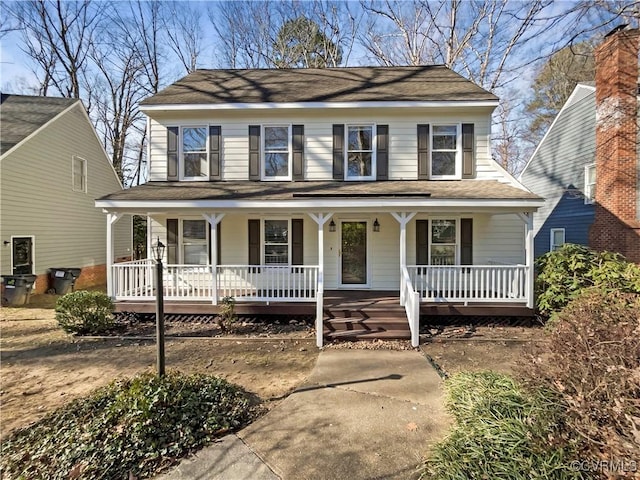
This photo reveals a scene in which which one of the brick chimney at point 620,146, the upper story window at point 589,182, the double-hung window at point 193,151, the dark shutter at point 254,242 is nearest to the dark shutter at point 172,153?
the double-hung window at point 193,151

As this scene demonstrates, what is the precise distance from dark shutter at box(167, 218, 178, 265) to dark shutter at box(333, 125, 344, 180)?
15.9ft

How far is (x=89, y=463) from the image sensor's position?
302cm

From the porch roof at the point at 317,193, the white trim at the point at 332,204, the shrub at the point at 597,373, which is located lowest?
the shrub at the point at 597,373

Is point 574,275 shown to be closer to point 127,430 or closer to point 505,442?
point 505,442

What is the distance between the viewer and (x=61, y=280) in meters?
12.0

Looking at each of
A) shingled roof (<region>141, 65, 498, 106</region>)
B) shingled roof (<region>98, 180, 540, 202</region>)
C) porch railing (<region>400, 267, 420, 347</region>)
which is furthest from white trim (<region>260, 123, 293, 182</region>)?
porch railing (<region>400, 267, 420, 347</region>)

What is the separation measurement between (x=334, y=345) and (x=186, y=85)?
9.52 metres

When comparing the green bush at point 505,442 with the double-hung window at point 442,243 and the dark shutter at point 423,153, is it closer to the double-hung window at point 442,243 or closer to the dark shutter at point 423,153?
the double-hung window at point 442,243

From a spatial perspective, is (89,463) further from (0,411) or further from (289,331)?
(289,331)

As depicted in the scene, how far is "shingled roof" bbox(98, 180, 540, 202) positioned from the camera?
7.75m

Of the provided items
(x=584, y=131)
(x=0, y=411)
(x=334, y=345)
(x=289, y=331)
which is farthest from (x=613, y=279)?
(x=0, y=411)

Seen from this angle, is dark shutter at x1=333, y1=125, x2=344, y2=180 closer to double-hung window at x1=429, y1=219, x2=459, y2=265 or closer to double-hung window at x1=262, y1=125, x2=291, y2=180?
double-hung window at x1=262, y1=125, x2=291, y2=180

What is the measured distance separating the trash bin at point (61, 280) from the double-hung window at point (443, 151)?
13195 millimetres

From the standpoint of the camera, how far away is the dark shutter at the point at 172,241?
9422 millimetres
